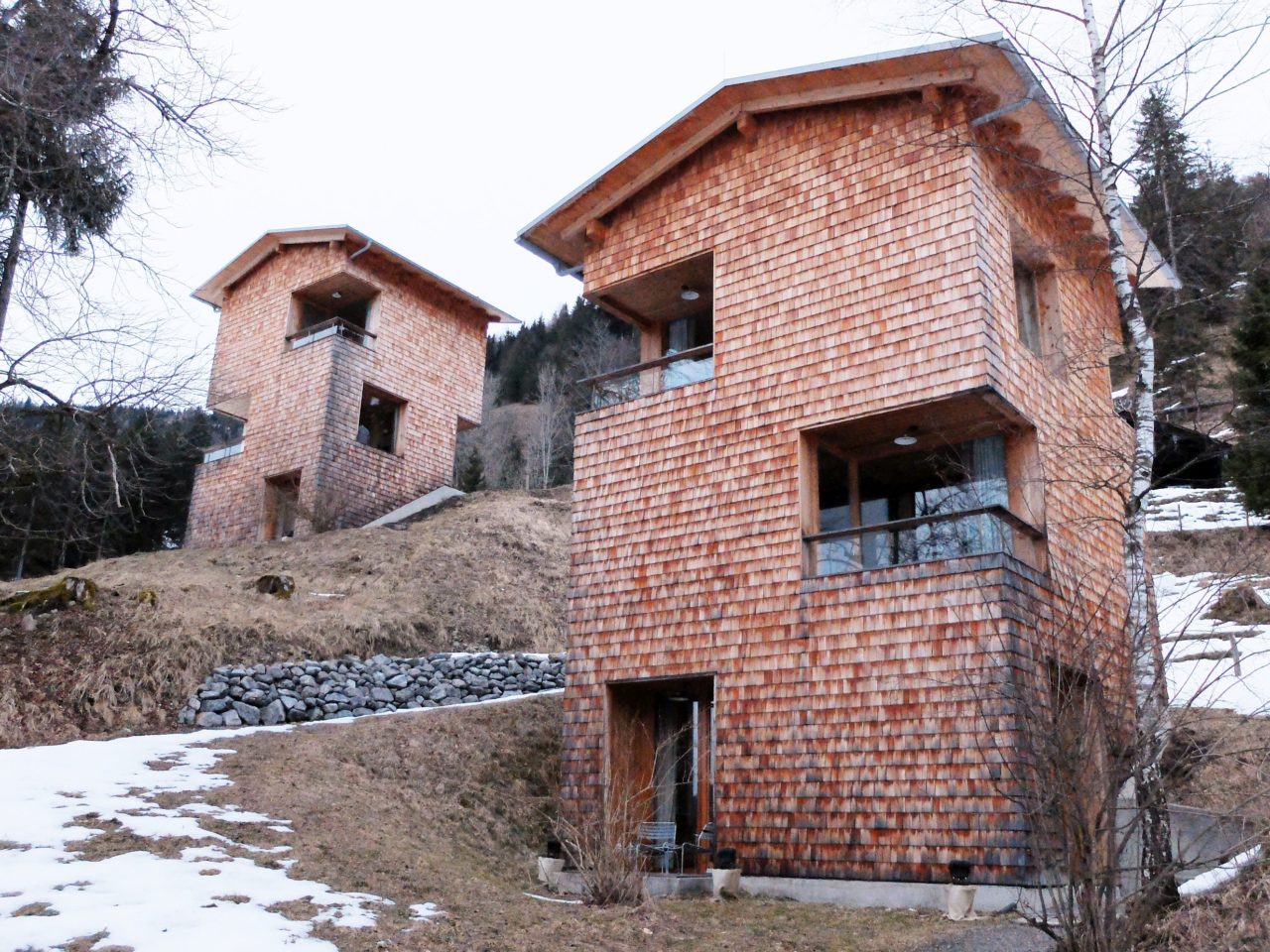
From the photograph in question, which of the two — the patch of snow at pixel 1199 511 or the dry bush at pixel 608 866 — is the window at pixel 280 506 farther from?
the patch of snow at pixel 1199 511

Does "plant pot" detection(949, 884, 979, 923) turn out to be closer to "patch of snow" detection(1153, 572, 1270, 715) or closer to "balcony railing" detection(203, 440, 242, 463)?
"patch of snow" detection(1153, 572, 1270, 715)

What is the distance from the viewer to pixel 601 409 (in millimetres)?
13508

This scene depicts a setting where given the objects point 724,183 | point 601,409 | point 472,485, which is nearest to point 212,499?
point 472,485

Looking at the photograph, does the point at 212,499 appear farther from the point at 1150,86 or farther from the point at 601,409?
the point at 1150,86

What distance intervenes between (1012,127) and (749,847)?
8563 mm

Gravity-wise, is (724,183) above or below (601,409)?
above

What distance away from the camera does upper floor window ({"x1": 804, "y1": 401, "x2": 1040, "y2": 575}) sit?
10.7 meters

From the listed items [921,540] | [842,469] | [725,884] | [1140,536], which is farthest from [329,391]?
[1140,536]

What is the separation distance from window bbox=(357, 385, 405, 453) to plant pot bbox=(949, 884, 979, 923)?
64.0 ft

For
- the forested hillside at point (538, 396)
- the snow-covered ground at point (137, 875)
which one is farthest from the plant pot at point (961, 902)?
the forested hillside at point (538, 396)

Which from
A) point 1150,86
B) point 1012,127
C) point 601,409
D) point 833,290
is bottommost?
point 601,409

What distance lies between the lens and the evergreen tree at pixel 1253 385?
2186 centimetres

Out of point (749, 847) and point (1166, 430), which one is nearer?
point (749, 847)

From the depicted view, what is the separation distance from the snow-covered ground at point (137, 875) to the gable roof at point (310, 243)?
657 inches
